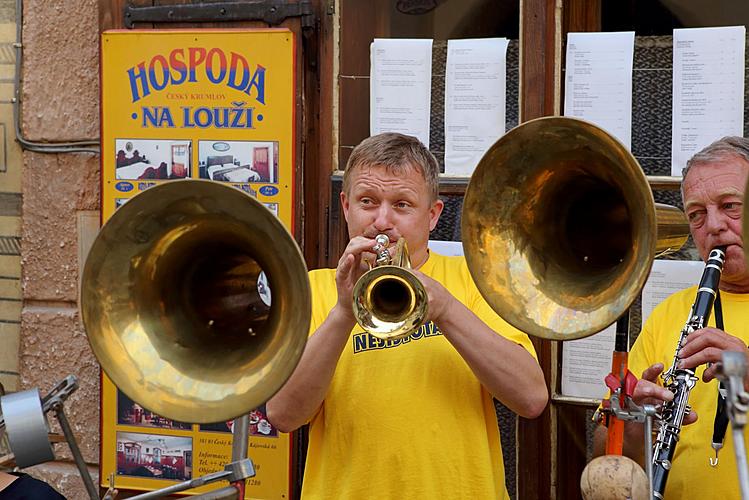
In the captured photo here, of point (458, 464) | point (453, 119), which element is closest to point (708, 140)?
point (453, 119)

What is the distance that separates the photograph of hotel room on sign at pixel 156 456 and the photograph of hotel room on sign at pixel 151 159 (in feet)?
2.84

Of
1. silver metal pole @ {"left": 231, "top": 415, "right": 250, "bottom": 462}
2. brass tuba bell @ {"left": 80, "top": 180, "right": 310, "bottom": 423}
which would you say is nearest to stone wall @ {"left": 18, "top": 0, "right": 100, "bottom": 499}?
brass tuba bell @ {"left": 80, "top": 180, "right": 310, "bottom": 423}

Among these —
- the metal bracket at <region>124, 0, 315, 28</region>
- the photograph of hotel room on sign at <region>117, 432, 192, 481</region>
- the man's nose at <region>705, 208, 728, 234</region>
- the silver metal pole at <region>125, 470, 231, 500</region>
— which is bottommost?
the photograph of hotel room on sign at <region>117, 432, 192, 481</region>

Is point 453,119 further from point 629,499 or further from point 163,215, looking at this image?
point 629,499

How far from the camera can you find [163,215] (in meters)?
2.33

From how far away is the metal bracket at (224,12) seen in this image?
11.4 ft

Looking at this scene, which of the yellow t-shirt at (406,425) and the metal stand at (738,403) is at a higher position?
the metal stand at (738,403)

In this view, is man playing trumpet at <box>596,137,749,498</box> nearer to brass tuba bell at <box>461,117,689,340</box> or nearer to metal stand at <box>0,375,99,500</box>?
brass tuba bell at <box>461,117,689,340</box>

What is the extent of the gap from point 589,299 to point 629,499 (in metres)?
0.49

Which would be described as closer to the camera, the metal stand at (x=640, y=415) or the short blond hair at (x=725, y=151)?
the metal stand at (x=640, y=415)

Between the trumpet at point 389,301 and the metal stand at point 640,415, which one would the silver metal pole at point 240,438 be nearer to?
the trumpet at point 389,301

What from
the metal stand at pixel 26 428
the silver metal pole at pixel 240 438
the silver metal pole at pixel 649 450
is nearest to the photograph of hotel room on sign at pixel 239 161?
the silver metal pole at pixel 240 438

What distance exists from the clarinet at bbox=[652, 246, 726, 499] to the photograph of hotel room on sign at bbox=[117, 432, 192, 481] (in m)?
1.69

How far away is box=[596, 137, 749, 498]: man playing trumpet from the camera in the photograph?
2.51 m
